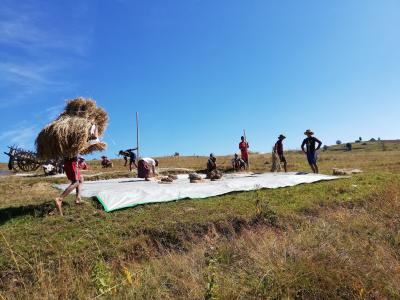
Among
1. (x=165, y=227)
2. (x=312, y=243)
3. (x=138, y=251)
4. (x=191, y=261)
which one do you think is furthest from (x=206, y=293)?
(x=165, y=227)

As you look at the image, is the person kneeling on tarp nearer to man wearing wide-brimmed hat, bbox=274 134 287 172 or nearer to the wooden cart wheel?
man wearing wide-brimmed hat, bbox=274 134 287 172

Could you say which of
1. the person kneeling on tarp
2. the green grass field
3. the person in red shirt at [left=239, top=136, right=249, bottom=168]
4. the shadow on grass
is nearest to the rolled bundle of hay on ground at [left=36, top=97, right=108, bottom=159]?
the shadow on grass

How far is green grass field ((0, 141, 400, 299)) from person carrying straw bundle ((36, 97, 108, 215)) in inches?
34.2

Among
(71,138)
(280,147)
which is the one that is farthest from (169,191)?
(280,147)

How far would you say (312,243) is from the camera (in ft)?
18.7

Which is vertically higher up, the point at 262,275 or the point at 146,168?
the point at 146,168

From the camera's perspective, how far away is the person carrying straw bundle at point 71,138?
9250 millimetres

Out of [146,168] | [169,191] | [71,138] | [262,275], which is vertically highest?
[71,138]

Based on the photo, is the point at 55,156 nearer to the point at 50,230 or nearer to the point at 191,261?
the point at 50,230

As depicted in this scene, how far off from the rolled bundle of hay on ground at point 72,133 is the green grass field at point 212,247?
4.31 ft

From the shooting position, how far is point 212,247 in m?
5.09

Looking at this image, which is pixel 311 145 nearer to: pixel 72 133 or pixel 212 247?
pixel 72 133

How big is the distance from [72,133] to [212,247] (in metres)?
5.34

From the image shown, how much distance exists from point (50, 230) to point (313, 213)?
228 inches
